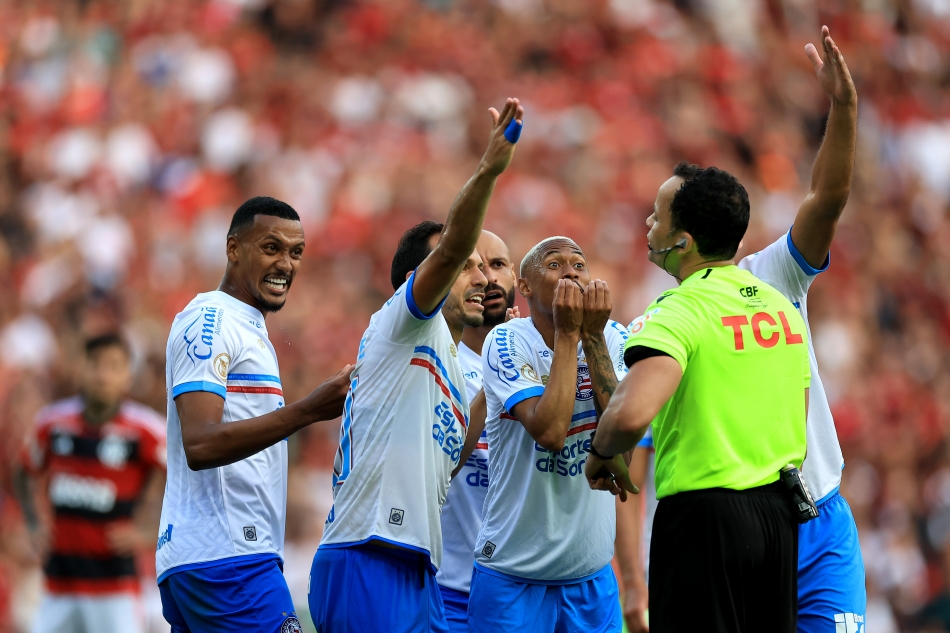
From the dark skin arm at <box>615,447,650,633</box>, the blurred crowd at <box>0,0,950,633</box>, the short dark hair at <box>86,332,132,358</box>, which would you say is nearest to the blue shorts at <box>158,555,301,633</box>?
the dark skin arm at <box>615,447,650,633</box>

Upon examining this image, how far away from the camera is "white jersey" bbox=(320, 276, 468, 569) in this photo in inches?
166

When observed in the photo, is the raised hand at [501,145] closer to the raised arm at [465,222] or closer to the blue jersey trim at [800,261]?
the raised arm at [465,222]

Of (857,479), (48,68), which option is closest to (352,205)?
(48,68)

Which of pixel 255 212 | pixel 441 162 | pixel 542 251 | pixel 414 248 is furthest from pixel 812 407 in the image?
pixel 441 162

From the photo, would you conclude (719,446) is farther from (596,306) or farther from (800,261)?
(800,261)

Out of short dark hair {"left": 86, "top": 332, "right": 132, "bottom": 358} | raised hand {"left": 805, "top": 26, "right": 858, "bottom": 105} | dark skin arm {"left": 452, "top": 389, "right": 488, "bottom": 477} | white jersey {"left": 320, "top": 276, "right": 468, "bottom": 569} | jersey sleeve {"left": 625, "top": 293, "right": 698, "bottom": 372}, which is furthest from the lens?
short dark hair {"left": 86, "top": 332, "right": 132, "bottom": 358}

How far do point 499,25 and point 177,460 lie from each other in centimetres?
1268

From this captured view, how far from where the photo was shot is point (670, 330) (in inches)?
147

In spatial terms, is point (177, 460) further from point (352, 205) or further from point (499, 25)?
point (499, 25)

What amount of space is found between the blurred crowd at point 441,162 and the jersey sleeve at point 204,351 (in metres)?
6.27

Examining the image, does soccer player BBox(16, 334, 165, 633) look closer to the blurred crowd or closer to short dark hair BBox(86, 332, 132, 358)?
short dark hair BBox(86, 332, 132, 358)

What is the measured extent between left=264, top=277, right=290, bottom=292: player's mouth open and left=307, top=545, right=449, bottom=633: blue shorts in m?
1.25

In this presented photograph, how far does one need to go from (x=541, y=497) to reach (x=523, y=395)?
0.54 metres

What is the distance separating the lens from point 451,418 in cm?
448
